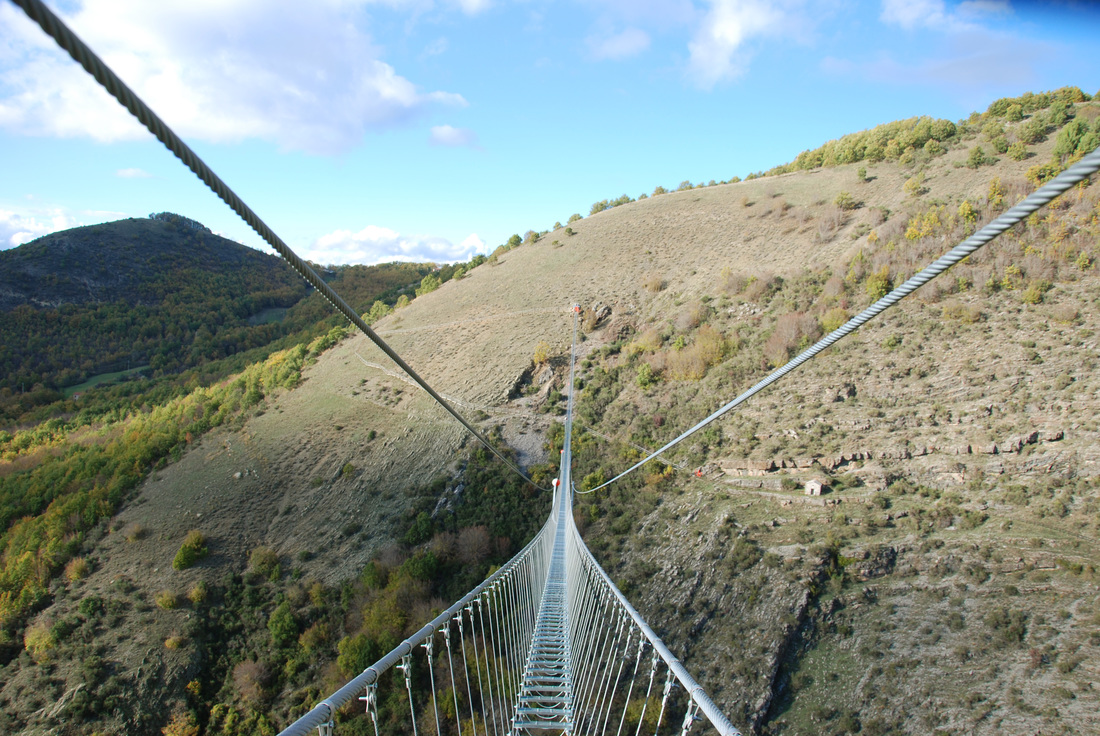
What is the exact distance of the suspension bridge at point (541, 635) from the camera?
1431 mm

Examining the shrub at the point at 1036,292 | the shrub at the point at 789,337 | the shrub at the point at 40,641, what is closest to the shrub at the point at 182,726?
the shrub at the point at 40,641

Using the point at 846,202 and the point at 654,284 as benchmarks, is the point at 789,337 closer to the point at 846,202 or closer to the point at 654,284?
the point at 654,284

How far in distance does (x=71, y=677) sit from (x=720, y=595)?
631 inches

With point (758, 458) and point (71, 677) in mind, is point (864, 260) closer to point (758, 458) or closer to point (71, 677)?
point (758, 458)

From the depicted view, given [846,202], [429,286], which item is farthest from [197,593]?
[846,202]

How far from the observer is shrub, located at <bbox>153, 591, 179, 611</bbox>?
13.4 meters

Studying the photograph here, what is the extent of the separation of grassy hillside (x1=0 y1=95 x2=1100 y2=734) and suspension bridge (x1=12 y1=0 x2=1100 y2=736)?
6.74 feet

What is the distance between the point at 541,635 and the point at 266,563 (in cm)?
1223

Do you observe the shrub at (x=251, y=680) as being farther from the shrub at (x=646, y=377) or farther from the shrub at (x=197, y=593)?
the shrub at (x=646, y=377)

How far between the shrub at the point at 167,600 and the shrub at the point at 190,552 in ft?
3.59

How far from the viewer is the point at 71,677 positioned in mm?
11922

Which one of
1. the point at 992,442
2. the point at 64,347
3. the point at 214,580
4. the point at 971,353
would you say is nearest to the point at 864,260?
the point at 971,353

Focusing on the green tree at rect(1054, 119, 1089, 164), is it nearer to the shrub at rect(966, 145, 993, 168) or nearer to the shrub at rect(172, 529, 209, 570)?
the shrub at rect(966, 145, 993, 168)

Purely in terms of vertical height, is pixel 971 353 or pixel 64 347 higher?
pixel 64 347
